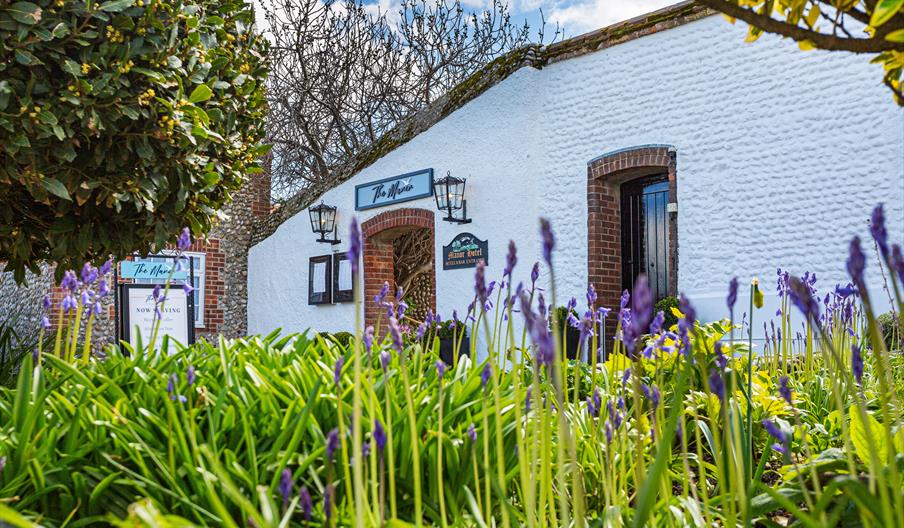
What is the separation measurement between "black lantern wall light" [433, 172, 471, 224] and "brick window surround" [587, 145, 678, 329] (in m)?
1.83

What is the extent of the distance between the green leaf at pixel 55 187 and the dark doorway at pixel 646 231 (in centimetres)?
729

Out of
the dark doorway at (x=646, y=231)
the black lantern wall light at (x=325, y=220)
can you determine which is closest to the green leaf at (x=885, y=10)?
the dark doorway at (x=646, y=231)

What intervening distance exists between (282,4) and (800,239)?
11789 mm

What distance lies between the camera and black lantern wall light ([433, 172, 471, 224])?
10.6 meters

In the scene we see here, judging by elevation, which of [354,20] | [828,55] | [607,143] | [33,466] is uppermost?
[354,20]

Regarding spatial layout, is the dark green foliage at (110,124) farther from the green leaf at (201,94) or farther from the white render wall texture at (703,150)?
the white render wall texture at (703,150)

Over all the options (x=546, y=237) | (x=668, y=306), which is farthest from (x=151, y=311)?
(x=546, y=237)

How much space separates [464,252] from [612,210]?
2.05 meters

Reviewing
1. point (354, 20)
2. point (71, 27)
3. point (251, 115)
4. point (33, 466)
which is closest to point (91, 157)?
point (71, 27)

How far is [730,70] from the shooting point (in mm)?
8578

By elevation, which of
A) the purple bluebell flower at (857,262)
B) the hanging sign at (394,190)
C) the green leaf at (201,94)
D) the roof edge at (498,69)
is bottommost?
the purple bluebell flower at (857,262)

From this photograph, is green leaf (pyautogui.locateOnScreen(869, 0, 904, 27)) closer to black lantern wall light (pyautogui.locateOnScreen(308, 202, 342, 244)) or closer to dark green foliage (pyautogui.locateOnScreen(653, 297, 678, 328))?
dark green foliage (pyautogui.locateOnScreen(653, 297, 678, 328))

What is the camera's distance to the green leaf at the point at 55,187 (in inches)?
139

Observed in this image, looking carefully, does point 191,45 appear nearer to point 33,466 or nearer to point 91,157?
point 91,157
